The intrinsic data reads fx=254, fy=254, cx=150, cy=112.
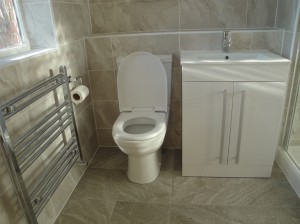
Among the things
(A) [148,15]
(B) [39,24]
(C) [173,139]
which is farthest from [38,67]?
(C) [173,139]

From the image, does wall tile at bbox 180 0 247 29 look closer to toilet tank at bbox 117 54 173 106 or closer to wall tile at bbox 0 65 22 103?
toilet tank at bbox 117 54 173 106

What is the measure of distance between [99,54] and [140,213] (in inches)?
50.1

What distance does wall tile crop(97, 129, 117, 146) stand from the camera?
93.5 inches

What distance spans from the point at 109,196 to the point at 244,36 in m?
1.56

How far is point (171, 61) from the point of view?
6.50 feet

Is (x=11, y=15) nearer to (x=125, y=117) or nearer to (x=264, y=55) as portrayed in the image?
(x=125, y=117)

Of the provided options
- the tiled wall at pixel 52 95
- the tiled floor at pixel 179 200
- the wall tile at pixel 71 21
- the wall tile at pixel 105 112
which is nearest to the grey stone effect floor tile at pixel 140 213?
the tiled floor at pixel 179 200

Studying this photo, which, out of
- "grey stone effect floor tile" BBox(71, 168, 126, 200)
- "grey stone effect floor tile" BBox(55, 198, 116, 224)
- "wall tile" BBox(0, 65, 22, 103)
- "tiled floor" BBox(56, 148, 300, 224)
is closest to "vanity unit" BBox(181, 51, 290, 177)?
"tiled floor" BBox(56, 148, 300, 224)

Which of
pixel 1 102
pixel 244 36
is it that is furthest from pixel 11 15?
pixel 244 36

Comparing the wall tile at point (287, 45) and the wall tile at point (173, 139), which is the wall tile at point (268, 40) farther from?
the wall tile at point (173, 139)

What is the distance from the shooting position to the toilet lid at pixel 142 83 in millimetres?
1919

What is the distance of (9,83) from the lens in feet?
4.01

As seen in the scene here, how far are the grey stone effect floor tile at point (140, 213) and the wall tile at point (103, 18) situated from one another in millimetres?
1430

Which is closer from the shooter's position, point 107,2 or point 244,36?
point 244,36
